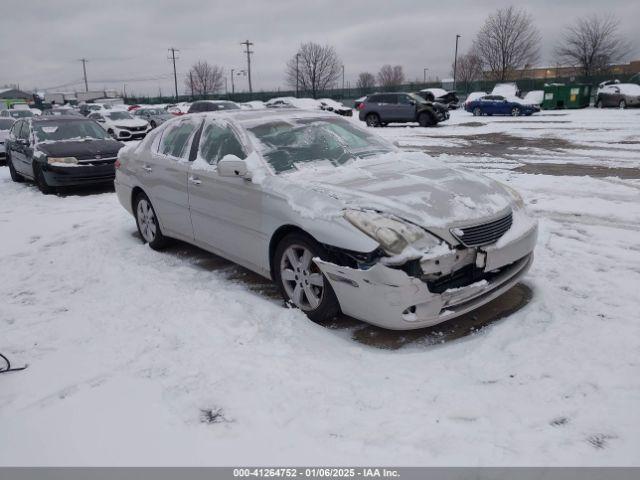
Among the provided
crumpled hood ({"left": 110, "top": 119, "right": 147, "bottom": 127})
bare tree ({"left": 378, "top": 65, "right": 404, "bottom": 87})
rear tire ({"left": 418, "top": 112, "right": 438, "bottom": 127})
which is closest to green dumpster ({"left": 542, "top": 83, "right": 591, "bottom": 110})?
→ rear tire ({"left": 418, "top": 112, "right": 438, "bottom": 127})

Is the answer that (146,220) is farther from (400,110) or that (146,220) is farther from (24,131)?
(400,110)

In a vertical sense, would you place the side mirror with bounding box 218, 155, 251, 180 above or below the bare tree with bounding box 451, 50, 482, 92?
below

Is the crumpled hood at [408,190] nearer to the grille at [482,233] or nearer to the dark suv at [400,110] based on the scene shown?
the grille at [482,233]

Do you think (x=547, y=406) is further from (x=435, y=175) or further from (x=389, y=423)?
(x=435, y=175)

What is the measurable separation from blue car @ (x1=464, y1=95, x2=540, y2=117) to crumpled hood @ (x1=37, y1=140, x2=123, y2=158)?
25142 mm

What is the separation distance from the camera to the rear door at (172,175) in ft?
16.8

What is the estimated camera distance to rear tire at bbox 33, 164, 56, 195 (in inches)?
386

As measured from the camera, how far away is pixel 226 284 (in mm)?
4734

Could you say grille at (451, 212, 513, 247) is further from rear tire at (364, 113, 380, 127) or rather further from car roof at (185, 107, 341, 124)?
rear tire at (364, 113, 380, 127)

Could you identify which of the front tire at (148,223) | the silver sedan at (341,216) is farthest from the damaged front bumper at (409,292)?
the front tire at (148,223)

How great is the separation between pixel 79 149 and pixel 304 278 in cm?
793

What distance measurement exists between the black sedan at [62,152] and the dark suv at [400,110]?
15420 mm

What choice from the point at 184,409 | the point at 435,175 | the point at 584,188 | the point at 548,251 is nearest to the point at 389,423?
the point at 184,409

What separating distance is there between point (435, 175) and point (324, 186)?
98 centimetres
